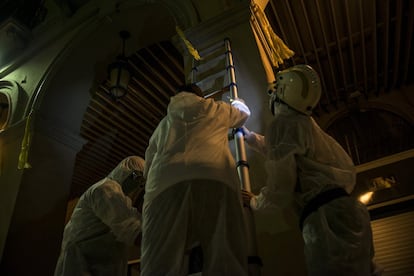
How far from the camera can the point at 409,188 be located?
6715 millimetres

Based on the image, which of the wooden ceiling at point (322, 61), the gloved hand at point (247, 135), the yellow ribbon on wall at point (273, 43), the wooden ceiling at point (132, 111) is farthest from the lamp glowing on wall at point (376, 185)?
the gloved hand at point (247, 135)

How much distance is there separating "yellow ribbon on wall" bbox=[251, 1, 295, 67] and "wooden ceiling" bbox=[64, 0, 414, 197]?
5.93ft

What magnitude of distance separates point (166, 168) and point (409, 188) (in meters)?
5.94

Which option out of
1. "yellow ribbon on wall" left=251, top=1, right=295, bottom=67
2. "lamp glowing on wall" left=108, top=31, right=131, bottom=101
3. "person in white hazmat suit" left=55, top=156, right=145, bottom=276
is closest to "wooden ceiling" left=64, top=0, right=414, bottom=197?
"lamp glowing on wall" left=108, top=31, right=131, bottom=101

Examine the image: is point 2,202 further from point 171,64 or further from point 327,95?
point 327,95

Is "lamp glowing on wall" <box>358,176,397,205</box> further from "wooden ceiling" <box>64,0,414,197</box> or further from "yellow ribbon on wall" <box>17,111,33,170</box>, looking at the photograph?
"yellow ribbon on wall" <box>17,111,33,170</box>

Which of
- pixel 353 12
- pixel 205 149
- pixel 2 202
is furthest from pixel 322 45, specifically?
pixel 2 202

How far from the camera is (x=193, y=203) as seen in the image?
7.66 ft

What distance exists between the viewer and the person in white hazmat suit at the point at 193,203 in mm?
2156

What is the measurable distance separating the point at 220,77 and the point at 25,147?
3.38 meters

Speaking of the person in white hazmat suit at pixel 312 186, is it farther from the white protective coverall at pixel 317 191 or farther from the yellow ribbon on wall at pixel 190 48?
the yellow ribbon on wall at pixel 190 48

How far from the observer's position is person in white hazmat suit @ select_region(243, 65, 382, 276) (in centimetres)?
208

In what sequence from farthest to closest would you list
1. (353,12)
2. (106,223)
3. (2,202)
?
(353,12) → (2,202) → (106,223)

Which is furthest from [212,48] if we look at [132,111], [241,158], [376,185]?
[376,185]
